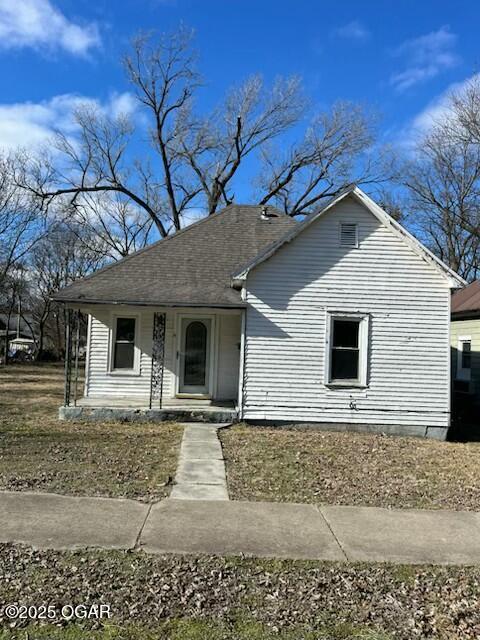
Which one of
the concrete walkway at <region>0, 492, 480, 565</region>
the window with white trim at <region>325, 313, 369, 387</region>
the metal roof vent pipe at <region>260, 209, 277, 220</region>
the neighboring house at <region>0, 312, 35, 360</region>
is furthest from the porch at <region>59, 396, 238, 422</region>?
the neighboring house at <region>0, 312, 35, 360</region>

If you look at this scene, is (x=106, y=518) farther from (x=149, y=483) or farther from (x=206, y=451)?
(x=206, y=451)

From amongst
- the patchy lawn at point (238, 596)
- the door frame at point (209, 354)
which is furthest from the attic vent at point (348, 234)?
the patchy lawn at point (238, 596)

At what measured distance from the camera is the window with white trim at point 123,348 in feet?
48.9

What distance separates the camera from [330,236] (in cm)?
1323

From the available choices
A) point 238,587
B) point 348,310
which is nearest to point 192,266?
point 348,310

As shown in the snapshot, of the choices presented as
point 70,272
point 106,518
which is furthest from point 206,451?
point 70,272

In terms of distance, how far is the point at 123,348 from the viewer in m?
14.9

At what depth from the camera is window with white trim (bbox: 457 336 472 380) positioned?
18.4 meters

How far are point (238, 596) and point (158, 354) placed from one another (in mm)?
9956

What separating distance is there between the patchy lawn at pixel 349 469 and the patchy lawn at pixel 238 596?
7.31 ft

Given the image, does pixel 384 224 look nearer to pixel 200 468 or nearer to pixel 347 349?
pixel 347 349

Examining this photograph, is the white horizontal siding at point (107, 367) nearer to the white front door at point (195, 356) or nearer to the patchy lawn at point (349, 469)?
the white front door at point (195, 356)

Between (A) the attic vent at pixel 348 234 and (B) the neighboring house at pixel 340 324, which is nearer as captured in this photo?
(B) the neighboring house at pixel 340 324

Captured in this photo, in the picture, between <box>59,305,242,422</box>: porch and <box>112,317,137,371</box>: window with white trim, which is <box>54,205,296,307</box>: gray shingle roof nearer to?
<box>59,305,242,422</box>: porch
